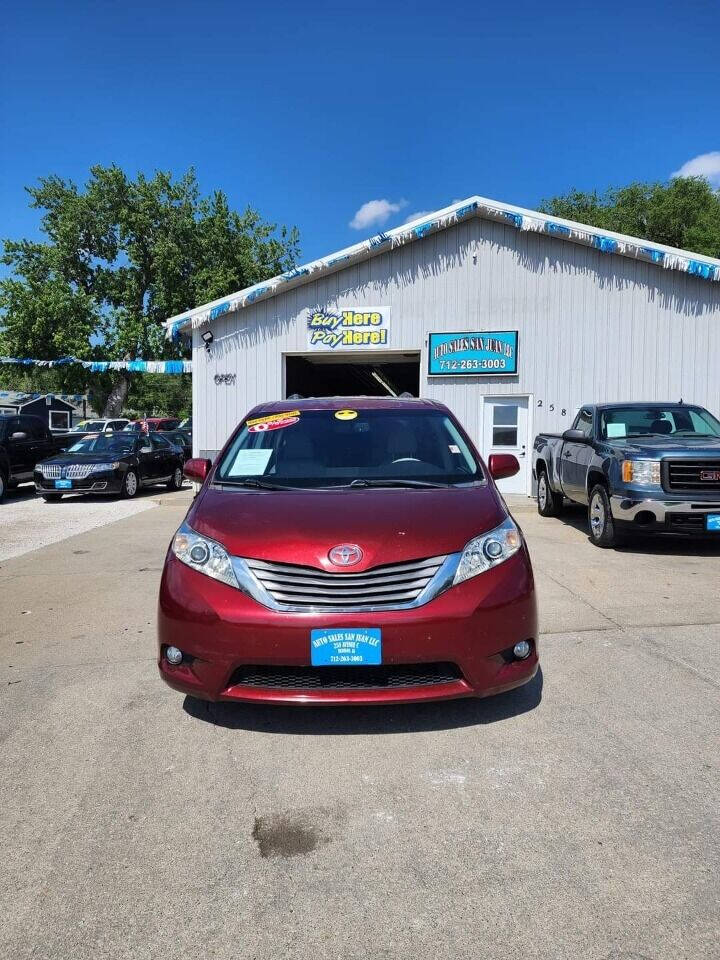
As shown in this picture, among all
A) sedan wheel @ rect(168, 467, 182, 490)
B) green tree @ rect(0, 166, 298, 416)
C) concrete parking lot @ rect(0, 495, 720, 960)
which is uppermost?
green tree @ rect(0, 166, 298, 416)

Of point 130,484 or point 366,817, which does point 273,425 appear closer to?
point 366,817

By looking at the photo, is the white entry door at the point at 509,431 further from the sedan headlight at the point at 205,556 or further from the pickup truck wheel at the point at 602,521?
the sedan headlight at the point at 205,556

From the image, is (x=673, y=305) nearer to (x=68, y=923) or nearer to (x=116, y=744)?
(x=116, y=744)

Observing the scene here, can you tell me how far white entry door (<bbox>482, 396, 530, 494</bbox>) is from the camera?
46.8 ft

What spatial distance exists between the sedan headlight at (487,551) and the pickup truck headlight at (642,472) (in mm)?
4660

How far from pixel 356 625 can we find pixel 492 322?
12.1 m

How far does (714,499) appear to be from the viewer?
7258 mm

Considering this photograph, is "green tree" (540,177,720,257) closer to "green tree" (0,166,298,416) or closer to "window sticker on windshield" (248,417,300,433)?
"green tree" (0,166,298,416)

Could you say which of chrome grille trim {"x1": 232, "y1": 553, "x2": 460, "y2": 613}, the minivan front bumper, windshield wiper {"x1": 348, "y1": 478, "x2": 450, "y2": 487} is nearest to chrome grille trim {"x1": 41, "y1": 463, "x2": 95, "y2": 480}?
windshield wiper {"x1": 348, "y1": 478, "x2": 450, "y2": 487}

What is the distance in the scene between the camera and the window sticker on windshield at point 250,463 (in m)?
4.21

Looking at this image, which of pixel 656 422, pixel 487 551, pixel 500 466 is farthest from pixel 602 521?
pixel 487 551

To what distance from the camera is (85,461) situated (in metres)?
13.9

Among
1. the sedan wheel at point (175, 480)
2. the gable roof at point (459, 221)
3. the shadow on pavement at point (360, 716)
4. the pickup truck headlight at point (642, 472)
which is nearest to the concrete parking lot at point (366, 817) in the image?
the shadow on pavement at point (360, 716)

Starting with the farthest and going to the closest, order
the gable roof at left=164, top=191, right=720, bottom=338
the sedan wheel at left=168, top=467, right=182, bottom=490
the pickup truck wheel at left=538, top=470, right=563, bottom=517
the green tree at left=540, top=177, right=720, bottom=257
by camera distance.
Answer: the green tree at left=540, top=177, right=720, bottom=257
the sedan wheel at left=168, top=467, right=182, bottom=490
the gable roof at left=164, top=191, right=720, bottom=338
the pickup truck wheel at left=538, top=470, right=563, bottom=517
